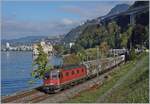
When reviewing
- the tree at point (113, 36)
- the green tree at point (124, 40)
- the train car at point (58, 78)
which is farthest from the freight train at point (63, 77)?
the tree at point (113, 36)

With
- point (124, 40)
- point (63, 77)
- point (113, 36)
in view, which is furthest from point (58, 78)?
point (113, 36)

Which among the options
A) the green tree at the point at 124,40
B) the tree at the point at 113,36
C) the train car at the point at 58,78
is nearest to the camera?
the train car at the point at 58,78

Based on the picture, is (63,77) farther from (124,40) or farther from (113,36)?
(113,36)

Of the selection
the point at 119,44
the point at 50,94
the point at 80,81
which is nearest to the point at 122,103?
the point at 50,94

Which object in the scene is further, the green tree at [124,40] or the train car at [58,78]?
the green tree at [124,40]

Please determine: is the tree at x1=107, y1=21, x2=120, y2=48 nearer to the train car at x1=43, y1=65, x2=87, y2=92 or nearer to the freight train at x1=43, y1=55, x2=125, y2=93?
the freight train at x1=43, y1=55, x2=125, y2=93

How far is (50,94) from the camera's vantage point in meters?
34.6

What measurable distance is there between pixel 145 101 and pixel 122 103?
1.77m

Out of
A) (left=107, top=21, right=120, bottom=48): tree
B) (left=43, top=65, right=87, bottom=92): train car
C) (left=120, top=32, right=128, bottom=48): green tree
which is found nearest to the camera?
(left=43, top=65, right=87, bottom=92): train car

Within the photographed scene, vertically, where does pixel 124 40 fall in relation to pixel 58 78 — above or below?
above

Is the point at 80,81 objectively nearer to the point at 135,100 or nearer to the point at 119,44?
the point at 135,100

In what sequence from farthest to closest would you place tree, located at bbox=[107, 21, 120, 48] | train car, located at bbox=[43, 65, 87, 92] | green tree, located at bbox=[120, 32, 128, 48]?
tree, located at bbox=[107, 21, 120, 48] → green tree, located at bbox=[120, 32, 128, 48] → train car, located at bbox=[43, 65, 87, 92]

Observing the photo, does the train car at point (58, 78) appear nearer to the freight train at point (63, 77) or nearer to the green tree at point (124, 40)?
the freight train at point (63, 77)

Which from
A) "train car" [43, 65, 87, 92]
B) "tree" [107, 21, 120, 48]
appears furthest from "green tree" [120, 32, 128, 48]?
"train car" [43, 65, 87, 92]
